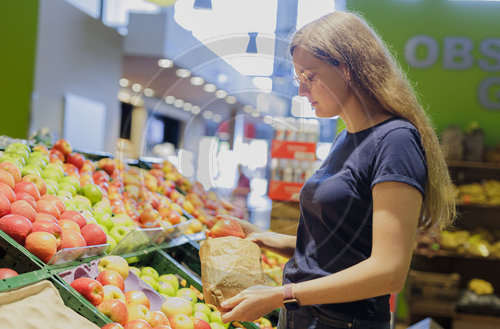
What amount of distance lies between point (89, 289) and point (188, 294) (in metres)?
0.45

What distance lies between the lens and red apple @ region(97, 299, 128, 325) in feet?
4.08

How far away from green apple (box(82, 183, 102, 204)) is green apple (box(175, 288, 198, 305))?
1.69 ft

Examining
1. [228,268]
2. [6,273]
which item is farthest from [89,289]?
[228,268]

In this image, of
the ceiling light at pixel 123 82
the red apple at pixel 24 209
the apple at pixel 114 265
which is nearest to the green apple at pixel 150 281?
the apple at pixel 114 265

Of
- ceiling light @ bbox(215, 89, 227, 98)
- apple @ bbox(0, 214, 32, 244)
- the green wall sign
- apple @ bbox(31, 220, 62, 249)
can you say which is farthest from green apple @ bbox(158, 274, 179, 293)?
the green wall sign

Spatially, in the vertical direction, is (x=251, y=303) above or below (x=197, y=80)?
below

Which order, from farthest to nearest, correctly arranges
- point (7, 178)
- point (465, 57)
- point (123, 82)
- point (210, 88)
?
point (123, 82)
point (465, 57)
point (7, 178)
point (210, 88)

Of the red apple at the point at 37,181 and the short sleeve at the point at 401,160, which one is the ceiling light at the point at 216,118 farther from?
the red apple at the point at 37,181

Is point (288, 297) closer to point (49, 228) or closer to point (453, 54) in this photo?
point (49, 228)

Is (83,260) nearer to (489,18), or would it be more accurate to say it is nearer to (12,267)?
(12,267)

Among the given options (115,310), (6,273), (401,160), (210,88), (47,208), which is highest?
(210,88)

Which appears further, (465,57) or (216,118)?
(465,57)

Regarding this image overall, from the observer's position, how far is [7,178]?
1.48 metres

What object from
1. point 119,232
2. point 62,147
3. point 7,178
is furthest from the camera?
point 62,147
